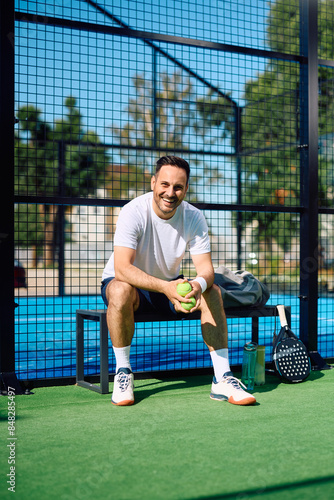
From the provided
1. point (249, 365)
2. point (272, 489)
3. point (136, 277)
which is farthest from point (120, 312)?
point (272, 489)

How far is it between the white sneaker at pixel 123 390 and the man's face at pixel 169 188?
87 centimetres

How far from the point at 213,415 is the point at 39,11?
7.72 ft

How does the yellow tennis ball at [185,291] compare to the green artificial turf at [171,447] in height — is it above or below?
above

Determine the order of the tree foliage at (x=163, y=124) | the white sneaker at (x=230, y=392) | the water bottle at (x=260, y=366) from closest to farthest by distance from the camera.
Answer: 1. the white sneaker at (x=230, y=392)
2. the water bottle at (x=260, y=366)
3. the tree foliage at (x=163, y=124)

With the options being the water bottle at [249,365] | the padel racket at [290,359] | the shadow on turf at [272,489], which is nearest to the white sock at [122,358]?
the water bottle at [249,365]

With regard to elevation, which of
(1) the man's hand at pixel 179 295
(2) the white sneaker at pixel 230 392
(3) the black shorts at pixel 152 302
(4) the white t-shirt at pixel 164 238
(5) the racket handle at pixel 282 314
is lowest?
(2) the white sneaker at pixel 230 392

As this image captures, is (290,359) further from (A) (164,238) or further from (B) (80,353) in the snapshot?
(B) (80,353)

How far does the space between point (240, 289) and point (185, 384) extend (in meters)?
0.67

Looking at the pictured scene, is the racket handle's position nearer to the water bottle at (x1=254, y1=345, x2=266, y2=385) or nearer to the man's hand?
the water bottle at (x1=254, y1=345, x2=266, y2=385)

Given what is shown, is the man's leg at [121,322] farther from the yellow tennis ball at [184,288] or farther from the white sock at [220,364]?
the white sock at [220,364]

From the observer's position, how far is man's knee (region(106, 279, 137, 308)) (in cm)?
291

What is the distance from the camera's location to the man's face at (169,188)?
9.99 ft

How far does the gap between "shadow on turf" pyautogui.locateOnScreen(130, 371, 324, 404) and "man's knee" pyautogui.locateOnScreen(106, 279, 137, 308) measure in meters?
0.50

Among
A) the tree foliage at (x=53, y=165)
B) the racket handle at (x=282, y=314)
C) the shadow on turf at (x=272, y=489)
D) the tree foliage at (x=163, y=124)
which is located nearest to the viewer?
the shadow on turf at (x=272, y=489)
